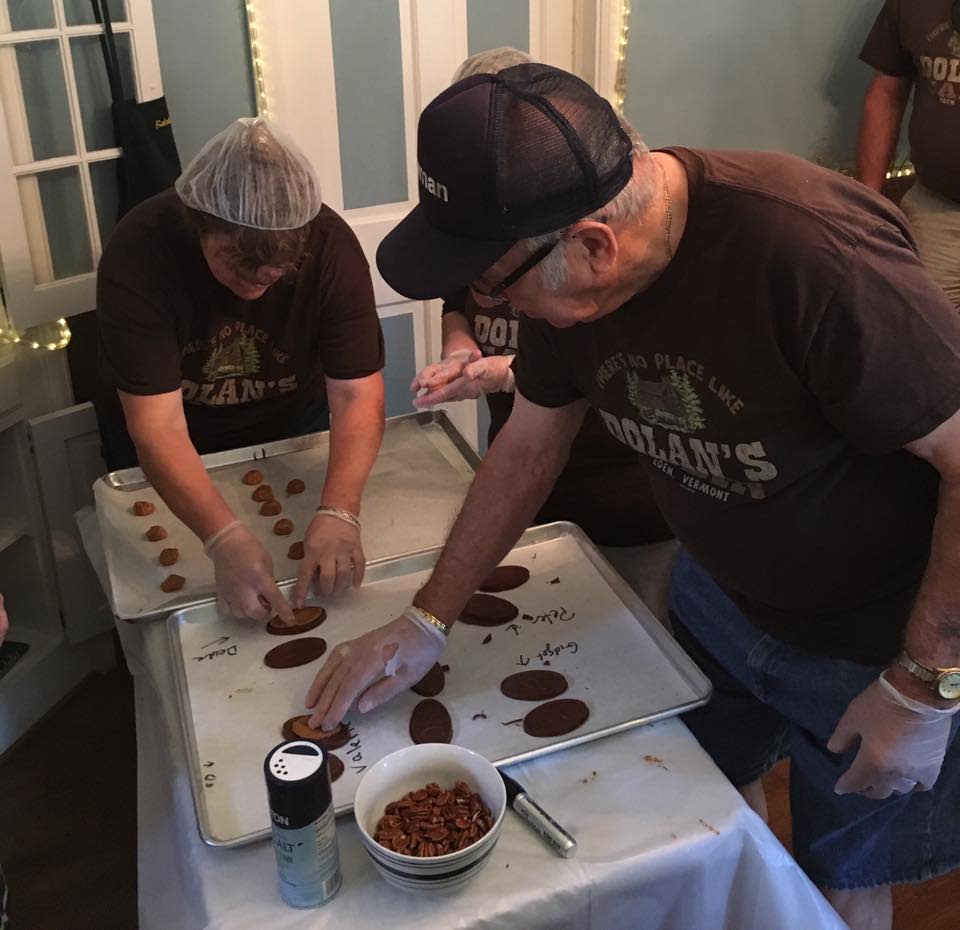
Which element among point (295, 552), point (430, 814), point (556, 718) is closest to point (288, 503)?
point (295, 552)

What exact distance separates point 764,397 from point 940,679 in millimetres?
326

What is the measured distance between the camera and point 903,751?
99 cm

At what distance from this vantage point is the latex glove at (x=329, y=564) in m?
1.35

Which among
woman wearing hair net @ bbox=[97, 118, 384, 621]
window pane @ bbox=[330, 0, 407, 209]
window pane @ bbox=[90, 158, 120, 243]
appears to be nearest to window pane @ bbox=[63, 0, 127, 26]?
window pane @ bbox=[90, 158, 120, 243]

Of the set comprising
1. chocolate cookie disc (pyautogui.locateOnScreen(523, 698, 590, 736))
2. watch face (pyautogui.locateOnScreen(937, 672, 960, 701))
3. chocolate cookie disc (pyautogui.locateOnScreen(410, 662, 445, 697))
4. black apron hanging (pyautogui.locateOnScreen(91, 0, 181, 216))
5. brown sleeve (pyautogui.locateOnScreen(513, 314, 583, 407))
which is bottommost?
chocolate cookie disc (pyautogui.locateOnScreen(410, 662, 445, 697))

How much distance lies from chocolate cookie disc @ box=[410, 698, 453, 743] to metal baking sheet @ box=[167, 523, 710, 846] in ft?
0.04

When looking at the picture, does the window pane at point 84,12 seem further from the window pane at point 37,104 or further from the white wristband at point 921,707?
the white wristband at point 921,707

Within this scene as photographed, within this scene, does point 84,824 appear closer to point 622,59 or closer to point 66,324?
point 66,324

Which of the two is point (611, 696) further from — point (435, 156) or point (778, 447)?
point (435, 156)

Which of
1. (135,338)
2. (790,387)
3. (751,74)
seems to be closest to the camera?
(790,387)

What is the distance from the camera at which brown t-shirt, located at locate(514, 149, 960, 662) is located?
0.88 metres

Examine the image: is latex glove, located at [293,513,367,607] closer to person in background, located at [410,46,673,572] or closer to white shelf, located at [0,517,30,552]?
person in background, located at [410,46,673,572]

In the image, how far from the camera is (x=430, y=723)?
110cm

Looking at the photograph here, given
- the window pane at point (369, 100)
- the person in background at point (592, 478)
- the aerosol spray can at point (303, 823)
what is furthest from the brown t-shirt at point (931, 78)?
the aerosol spray can at point (303, 823)
